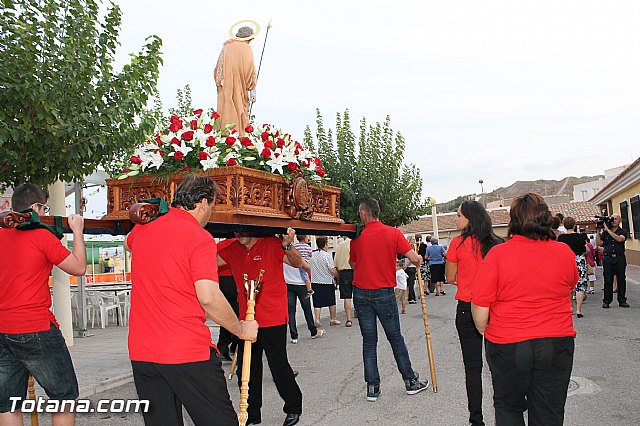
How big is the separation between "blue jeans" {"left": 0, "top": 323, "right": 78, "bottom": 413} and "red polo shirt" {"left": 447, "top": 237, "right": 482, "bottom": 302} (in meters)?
3.19

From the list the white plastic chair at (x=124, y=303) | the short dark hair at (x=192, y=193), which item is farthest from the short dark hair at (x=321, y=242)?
the short dark hair at (x=192, y=193)

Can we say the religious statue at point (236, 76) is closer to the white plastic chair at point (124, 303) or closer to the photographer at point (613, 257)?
the white plastic chair at point (124, 303)

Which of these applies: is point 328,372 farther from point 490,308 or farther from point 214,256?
point 214,256

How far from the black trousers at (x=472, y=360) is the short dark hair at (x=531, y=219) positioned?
1.43m

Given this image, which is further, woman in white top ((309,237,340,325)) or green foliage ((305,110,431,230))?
green foliage ((305,110,431,230))

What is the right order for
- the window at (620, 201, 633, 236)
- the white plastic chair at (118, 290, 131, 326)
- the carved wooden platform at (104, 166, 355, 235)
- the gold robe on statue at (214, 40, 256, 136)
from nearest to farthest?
the carved wooden platform at (104, 166, 355, 235) < the gold robe on statue at (214, 40, 256, 136) < the white plastic chair at (118, 290, 131, 326) < the window at (620, 201, 633, 236)

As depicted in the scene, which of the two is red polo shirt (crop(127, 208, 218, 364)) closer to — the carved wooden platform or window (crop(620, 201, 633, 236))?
the carved wooden platform

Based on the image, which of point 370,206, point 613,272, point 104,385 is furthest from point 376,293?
point 613,272

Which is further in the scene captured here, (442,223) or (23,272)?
(442,223)

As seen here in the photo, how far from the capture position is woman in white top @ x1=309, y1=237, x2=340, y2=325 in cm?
1253

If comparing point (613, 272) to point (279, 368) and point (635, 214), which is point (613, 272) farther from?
point (635, 214)

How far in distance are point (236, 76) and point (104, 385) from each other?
14.1 feet

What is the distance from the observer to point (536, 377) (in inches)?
142

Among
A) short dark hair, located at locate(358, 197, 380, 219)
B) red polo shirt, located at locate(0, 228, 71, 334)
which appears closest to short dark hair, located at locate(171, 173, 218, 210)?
red polo shirt, located at locate(0, 228, 71, 334)
